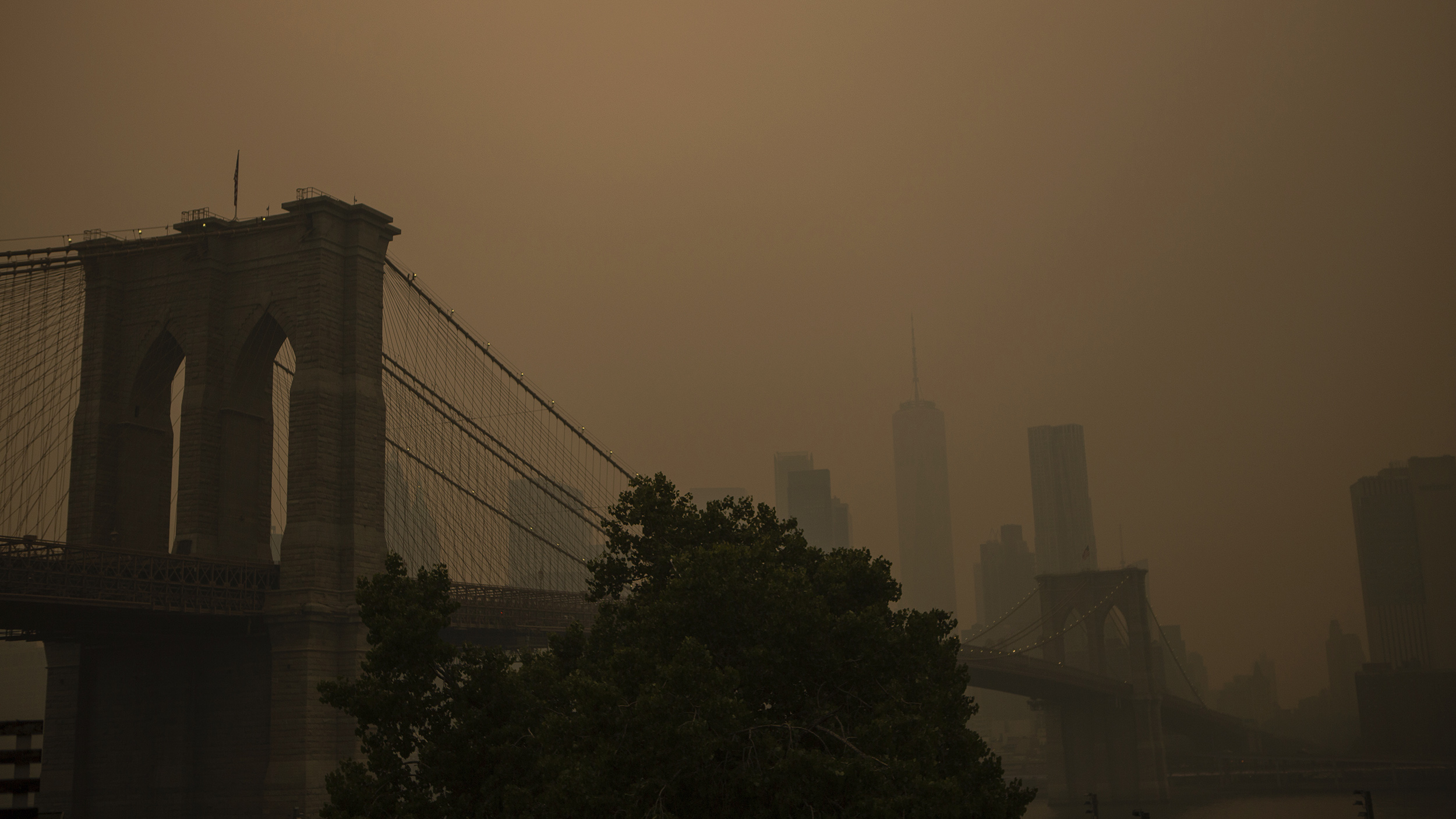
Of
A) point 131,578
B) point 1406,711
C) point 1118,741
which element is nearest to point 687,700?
point 131,578

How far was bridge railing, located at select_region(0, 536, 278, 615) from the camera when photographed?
4153 cm

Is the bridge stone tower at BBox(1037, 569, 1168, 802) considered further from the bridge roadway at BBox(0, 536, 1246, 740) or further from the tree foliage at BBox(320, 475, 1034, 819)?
the tree foliage at BBox(320, 475, 1034, 819)

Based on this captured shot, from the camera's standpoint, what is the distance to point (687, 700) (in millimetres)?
23422

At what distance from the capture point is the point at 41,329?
53219 mm

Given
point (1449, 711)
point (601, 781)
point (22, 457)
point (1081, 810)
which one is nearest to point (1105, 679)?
point (1081, 810)

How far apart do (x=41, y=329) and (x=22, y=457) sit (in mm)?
5890

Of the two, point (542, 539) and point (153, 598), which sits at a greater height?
point (542, 539)

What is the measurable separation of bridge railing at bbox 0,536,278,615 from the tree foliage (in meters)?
18.7

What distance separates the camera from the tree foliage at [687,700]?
911 inches

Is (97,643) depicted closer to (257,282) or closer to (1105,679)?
(257,282)

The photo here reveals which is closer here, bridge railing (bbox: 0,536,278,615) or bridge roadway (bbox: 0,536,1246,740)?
bridge railing (bbox: 0,536,278,615)

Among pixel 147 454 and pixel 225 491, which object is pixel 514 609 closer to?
pixel 225 491

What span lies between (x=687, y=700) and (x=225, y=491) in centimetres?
3500

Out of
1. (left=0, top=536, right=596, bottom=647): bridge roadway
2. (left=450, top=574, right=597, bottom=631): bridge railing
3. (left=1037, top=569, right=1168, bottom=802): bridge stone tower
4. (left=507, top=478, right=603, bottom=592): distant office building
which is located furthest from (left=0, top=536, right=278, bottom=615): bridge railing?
(left=1037, top=569, right=1168, bottom=802): bridge stone tower
